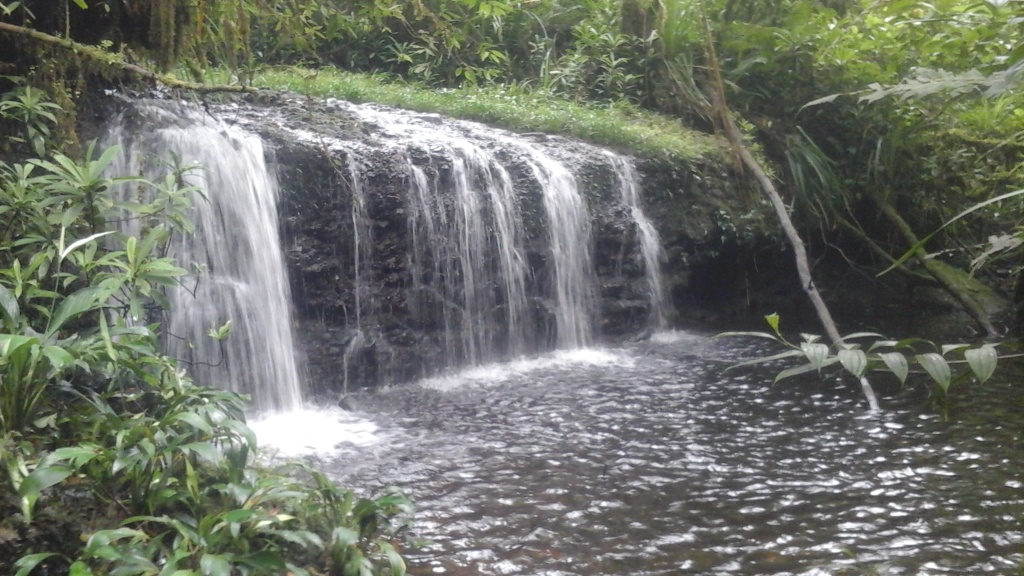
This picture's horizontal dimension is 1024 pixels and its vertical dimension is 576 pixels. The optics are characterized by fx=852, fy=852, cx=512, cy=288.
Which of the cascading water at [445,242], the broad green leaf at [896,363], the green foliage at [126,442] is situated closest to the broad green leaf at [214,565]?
the green foliage at [126,442]

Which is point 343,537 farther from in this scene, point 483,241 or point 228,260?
point 483,241

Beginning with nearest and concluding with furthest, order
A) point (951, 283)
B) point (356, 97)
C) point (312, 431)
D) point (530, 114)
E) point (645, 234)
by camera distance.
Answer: point (312, 431)
point (951, 283)
point (645, 234)
point (356, 97)
point (530, 114)

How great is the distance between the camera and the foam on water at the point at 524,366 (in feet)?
23.8

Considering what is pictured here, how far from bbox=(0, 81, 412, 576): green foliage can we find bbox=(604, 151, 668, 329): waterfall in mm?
5675

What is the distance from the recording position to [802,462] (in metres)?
5.04

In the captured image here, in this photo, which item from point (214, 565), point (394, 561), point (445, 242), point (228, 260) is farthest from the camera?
point (445, 242)

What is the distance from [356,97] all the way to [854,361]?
28.3 ft

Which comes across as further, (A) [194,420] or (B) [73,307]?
(B) [73,307]

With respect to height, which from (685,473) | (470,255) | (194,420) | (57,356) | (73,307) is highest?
(470,255)

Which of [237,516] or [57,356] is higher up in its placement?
[57,356]

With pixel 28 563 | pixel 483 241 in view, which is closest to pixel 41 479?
pixel 28 563

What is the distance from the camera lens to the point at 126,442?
3.11 m

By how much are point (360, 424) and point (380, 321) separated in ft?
4.64

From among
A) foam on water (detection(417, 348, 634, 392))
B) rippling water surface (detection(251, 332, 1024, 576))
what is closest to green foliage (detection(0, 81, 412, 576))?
rippling water surface (detection(251, 332, 1024, 576))
